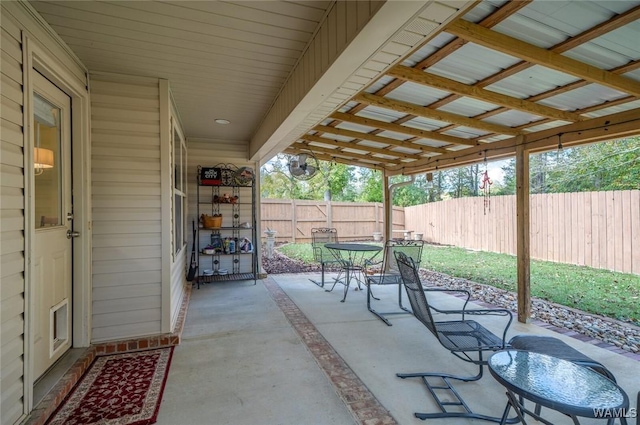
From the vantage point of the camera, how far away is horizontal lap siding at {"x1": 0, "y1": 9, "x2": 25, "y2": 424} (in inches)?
61.2

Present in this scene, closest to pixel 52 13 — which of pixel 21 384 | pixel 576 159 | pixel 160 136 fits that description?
pixel 160 136

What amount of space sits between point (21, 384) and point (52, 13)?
214 cm

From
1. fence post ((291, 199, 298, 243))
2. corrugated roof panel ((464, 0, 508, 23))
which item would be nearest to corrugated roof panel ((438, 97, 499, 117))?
corrugated roof panel ((464, 0, 508, 23))

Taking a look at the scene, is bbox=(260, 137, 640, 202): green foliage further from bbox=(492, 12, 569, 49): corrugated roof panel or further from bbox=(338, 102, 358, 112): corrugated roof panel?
bbox=(492, 12, 569, 49): corrugated roof panel

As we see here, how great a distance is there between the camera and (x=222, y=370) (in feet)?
7.82

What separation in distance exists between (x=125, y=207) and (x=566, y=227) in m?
8.40

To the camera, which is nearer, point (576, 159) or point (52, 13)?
point (52, 13)

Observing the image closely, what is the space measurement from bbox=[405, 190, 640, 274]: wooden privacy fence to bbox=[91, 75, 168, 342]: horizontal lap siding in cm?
A: 778

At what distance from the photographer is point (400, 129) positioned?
4.20 metres

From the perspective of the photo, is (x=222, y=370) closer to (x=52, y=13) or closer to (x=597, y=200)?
(x=52, y=13)

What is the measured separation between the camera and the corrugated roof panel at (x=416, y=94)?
3006 mm

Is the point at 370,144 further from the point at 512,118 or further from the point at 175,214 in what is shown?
the point at 175,214

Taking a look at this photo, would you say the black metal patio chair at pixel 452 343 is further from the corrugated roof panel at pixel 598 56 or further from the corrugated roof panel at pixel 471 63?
the corrugated roof panel at pixel 598 56

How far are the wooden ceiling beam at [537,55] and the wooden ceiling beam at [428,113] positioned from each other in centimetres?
132
